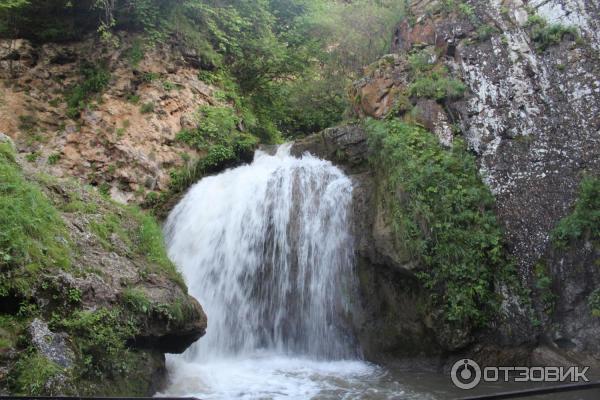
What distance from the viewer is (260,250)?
8.84m

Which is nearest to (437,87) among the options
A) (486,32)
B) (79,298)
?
(486,32)

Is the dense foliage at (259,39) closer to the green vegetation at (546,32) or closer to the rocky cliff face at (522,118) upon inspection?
the rocky cliff face at (522,118)

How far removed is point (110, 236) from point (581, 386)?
591cm

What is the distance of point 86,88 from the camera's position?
12266 mm

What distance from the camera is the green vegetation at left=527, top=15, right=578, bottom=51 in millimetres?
8586

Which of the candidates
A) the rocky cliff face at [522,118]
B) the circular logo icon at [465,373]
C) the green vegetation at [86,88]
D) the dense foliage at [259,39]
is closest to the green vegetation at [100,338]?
the rocky cliff face at [522,118]

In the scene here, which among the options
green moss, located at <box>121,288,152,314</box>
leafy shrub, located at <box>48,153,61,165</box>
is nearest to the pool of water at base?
green moss, located at <box>121,288,152,314</box>

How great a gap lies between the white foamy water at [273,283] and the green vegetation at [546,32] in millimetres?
4711

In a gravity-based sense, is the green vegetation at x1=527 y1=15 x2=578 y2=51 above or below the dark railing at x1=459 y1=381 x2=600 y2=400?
above

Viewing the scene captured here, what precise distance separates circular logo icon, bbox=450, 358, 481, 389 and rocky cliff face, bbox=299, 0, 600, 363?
379 millimetres

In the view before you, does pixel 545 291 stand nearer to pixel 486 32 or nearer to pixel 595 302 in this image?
pixel 595 302

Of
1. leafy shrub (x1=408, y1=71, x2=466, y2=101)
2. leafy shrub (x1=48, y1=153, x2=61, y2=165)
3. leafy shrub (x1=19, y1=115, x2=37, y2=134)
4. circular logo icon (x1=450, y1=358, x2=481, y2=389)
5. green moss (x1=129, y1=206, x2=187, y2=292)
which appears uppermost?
leafy shrub (x1=408, y1=71, x2=466, y2=101)

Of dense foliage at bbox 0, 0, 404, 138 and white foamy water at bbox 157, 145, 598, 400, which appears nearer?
white foamy water at bbox 157, 145, 598, 400

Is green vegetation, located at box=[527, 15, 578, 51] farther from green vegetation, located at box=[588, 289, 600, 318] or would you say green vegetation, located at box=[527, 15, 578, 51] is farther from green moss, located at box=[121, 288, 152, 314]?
green moss, located at box=[121, 288, 152, 314]
